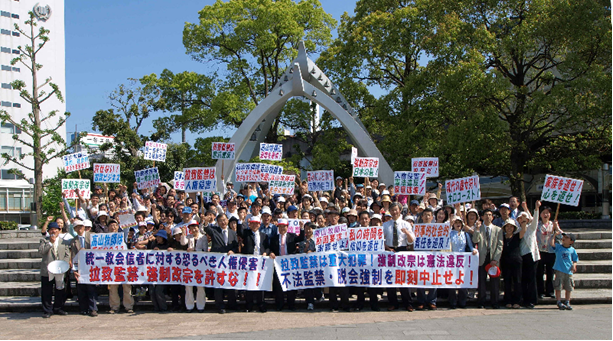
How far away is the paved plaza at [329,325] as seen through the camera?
24.7 feet

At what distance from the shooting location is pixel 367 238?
31.3ft

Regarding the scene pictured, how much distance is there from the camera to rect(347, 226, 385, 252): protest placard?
31.1 ft

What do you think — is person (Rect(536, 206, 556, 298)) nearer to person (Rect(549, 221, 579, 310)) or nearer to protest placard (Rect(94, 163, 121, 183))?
person (Rect(549, 221, 579, 310))

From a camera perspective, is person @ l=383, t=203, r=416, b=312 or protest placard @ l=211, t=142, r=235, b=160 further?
protest placard @ l=211, t=142, r=235, b=160

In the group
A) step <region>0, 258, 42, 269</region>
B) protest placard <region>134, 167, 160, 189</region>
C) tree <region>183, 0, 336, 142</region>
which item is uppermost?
tree <region>183, 0, 336, 142</region>

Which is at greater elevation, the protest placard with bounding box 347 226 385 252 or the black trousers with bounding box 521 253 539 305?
the protest placard with bounding box 347 226 385 252

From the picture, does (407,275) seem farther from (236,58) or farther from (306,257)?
(236,58)

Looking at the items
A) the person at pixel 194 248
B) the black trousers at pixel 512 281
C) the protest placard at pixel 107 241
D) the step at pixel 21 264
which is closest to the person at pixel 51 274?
the protest placard at pixel 107 241

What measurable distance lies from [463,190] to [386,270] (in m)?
2.44

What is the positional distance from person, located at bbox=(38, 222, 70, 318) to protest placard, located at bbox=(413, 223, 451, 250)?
21.0 feet

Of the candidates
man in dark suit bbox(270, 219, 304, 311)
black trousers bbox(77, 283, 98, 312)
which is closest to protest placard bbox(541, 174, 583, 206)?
man in dark suit bbox(270, 219, 304, 311)

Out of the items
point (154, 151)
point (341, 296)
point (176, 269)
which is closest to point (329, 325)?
point (341, 296)

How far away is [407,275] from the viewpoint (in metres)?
9.53

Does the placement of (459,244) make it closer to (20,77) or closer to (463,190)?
(463,190)
